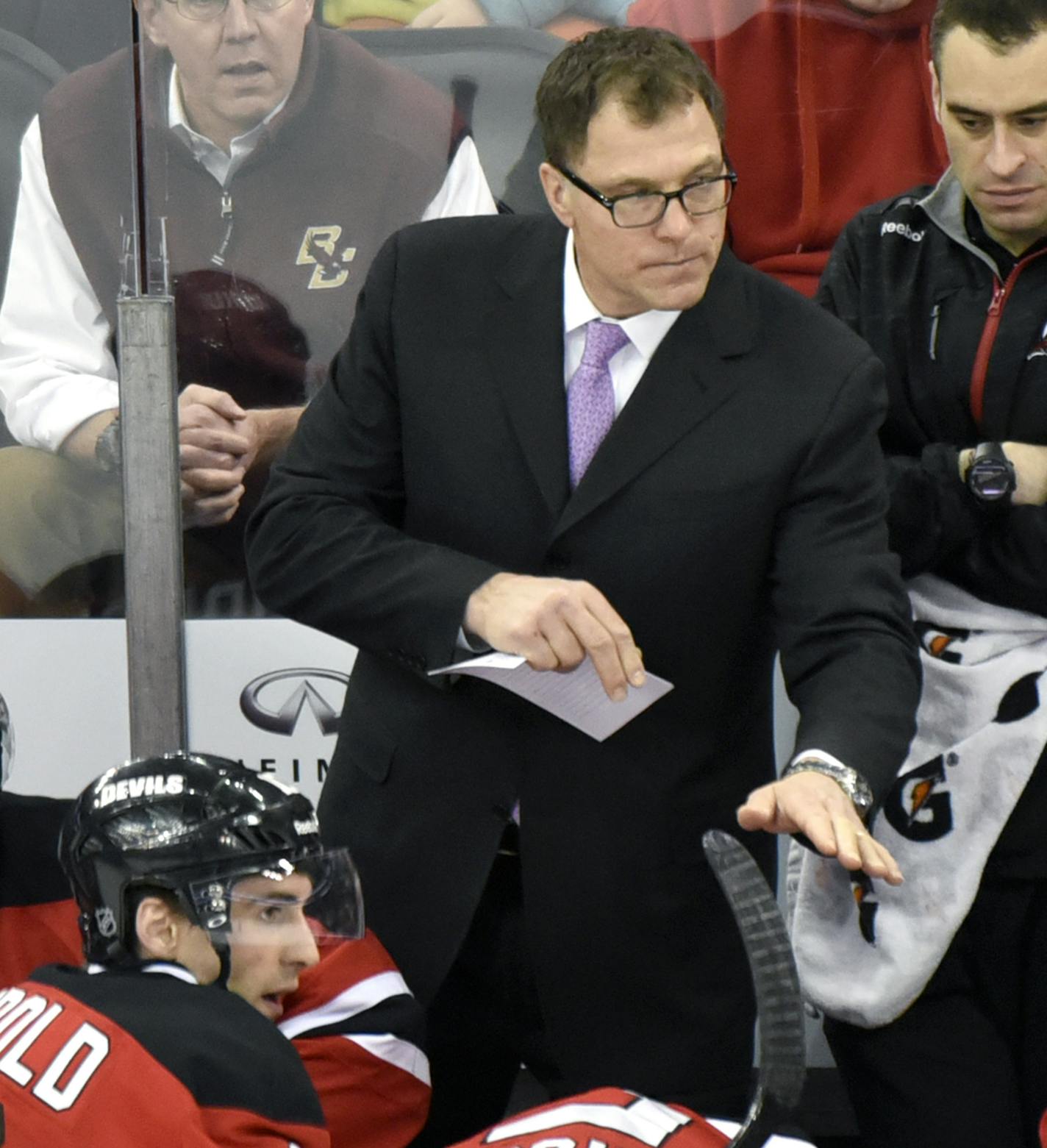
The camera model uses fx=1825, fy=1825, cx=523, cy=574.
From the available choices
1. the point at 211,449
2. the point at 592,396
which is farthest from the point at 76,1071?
the point at 211,449

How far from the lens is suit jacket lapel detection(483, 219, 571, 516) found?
7.25ft

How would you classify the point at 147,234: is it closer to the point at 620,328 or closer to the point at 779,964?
the point at 620,328

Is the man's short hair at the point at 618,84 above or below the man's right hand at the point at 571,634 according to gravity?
above

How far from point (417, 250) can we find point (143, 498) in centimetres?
114

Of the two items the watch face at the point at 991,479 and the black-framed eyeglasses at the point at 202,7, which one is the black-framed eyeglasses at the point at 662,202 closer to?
the watch face at the point at 991,479

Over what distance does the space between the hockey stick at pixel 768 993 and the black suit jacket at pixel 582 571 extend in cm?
56

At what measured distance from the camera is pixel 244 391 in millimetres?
3416

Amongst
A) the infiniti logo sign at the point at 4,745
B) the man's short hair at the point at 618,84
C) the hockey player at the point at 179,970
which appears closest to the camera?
the hockey player at the point at 179,970

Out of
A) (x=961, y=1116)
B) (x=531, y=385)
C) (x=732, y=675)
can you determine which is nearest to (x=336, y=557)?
(x=531, y=385)

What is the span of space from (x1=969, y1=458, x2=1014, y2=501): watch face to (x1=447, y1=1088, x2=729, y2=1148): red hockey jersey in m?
1.02

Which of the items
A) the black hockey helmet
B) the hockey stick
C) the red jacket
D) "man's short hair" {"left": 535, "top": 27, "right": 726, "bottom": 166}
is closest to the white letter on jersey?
the black hockey helmet

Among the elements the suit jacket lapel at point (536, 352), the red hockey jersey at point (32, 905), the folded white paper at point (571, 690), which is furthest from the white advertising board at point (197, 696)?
the folded white paper at point (571, 690)

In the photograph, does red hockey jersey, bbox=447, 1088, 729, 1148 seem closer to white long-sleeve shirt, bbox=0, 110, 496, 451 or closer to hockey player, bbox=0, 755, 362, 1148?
hockey player, bbox=0, 755, 362, 1148

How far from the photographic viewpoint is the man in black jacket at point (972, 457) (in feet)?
7.54
